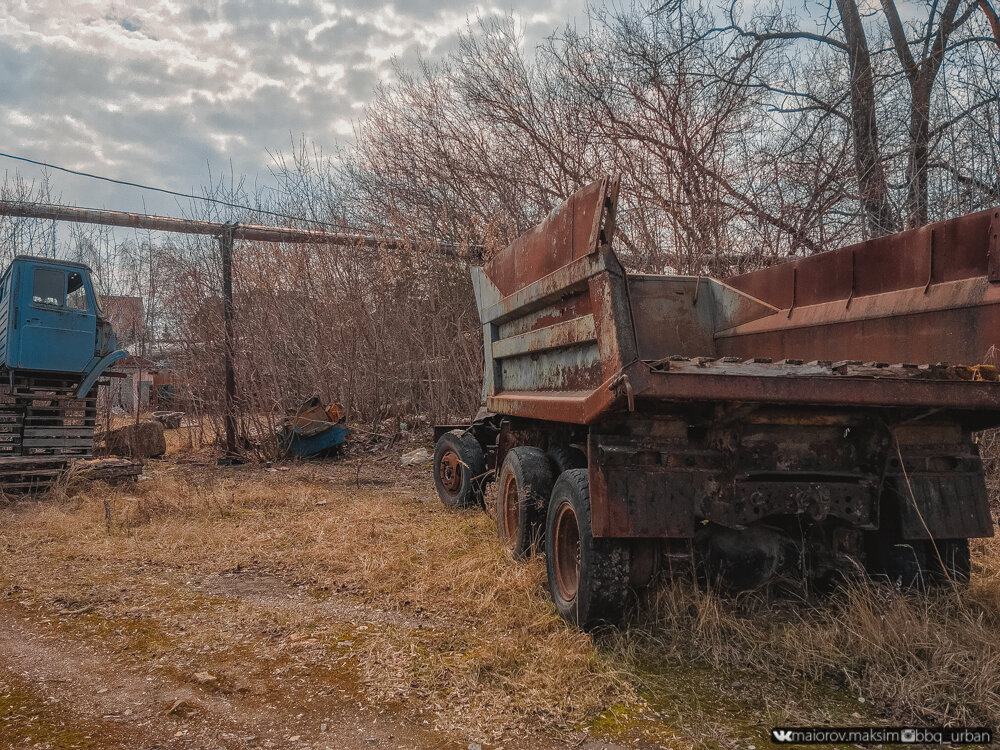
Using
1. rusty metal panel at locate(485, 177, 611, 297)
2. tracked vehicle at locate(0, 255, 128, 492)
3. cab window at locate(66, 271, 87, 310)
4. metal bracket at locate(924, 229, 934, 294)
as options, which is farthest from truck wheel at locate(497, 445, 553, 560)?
cab window at locate(66, 271, 87, 310)

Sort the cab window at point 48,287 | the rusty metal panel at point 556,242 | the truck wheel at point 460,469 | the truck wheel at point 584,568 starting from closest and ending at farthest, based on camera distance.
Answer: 1. the truck wheel at point 584,568
2. the rusty metal panel at point 556,242
3. the truck wheel at point 460,469
4. the cab window at point 48,287

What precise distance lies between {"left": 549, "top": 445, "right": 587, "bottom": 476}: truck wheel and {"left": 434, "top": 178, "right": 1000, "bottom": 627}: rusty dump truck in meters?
0.11

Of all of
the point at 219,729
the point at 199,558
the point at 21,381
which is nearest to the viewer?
the point at 219,729

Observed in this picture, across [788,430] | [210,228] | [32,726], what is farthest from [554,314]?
[210,228]

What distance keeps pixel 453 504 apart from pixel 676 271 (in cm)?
461

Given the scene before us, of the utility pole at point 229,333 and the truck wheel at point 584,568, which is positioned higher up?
the utility pole at point 229,333

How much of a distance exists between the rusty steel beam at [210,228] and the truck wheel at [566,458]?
7567 millimetres

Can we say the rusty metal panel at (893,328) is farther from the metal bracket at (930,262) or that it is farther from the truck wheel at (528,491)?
the truck wheel at (528,491)

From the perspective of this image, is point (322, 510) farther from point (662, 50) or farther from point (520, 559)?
point (662, 50)

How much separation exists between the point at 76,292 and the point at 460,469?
6.17m

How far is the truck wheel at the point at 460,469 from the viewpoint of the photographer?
6.06m

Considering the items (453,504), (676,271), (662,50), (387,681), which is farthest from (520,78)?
(387,681)

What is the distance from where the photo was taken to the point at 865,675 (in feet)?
8.71

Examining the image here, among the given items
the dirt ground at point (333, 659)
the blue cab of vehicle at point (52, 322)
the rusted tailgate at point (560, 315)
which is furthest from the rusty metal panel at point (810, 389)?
the blue cab of vehicle at point (52, 322)
